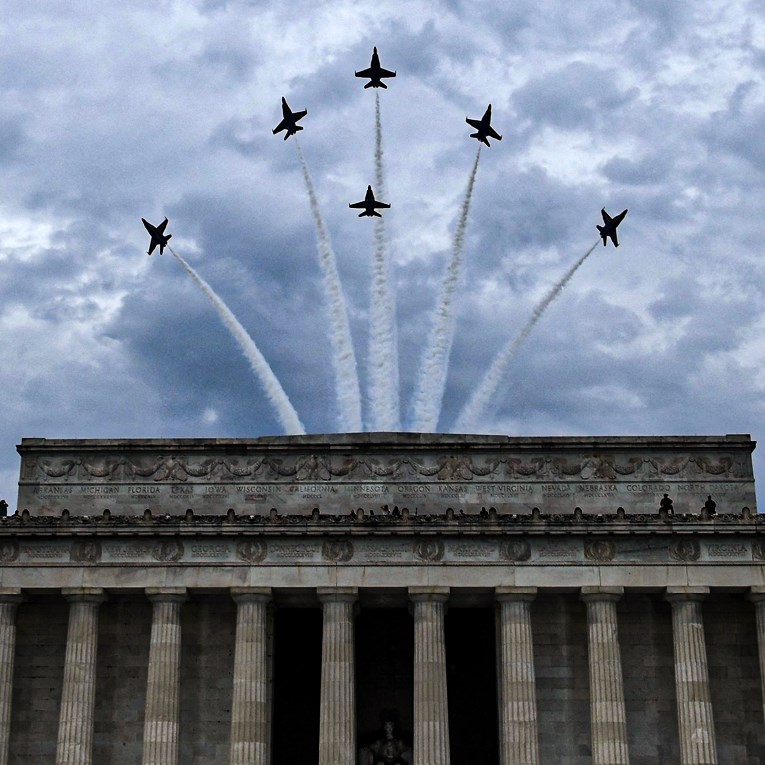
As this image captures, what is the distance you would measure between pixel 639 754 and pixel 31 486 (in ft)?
101

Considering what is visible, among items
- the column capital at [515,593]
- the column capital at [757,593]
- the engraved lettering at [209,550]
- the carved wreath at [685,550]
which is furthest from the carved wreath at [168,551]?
the column capital at [757,593]

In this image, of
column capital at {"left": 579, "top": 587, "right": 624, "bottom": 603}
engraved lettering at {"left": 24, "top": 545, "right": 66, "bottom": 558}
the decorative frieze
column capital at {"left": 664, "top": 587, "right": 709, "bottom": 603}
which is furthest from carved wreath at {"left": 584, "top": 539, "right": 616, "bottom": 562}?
engraved lettering at {"left": 24, "top": 545, "right": 66, "bottom": 558}

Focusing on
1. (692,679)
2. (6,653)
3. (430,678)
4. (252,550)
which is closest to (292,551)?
(252,550)

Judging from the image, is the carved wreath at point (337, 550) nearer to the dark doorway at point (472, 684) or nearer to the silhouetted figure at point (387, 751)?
the dark doorway at point (472, 684)

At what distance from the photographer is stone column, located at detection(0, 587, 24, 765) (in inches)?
2354

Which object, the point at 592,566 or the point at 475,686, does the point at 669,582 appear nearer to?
the point at 592,566

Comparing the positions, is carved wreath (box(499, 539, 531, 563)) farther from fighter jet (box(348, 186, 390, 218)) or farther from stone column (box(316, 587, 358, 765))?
fighter jet (box(348, 186, 390, 218))

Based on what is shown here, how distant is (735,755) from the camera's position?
60.4m

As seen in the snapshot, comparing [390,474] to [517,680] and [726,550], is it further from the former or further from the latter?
[726,550]

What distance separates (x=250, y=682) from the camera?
5925cm

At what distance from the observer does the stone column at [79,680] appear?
58969mm

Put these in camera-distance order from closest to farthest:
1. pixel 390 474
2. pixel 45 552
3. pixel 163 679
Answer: pixel 163 679, pixel 45 552, pixel 390 474

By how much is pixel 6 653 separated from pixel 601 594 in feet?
85.7

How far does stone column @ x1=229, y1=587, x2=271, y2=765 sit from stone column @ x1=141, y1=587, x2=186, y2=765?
8.32ft
